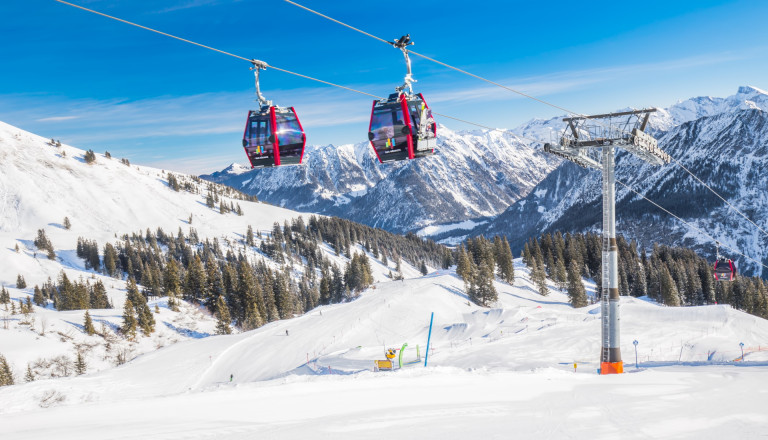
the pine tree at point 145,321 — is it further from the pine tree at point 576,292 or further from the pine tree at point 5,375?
the pine tree at point 576,292

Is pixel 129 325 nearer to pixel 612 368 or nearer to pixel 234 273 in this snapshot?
pixel 234 273

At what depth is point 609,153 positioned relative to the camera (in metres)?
27.7

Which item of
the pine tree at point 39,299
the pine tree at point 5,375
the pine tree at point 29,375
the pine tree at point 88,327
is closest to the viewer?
the pine tree at point 5,375

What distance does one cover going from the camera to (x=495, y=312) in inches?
2450

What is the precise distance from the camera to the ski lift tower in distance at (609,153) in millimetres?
26984

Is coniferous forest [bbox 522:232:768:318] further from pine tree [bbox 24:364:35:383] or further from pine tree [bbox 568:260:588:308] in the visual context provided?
pine tree [bbox 24:364:35:383]

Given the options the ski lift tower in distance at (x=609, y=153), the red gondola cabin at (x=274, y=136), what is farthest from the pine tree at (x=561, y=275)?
the red gondola cabin at (x=274, y=136)

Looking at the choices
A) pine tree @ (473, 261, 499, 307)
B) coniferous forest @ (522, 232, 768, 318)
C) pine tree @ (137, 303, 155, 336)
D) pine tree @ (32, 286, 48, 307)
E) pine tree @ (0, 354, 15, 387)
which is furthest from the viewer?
pine tree @ (32, 286, 48, 307)

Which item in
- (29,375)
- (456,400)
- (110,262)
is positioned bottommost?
(29,375)

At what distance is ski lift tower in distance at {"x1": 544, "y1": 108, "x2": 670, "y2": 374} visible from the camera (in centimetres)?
2698

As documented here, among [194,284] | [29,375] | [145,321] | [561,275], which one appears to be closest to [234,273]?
[194,284]

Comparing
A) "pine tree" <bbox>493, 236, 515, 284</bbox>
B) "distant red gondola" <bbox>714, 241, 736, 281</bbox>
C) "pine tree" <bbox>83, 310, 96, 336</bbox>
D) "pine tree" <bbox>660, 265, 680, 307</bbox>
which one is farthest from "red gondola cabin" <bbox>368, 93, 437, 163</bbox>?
"pine tree" <bbox>493, 236, 515, 284</bbox>

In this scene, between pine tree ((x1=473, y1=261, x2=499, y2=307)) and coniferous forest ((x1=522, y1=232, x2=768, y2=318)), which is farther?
coniferous forest ((x1=522, y1=232, x2=768, y2=318))

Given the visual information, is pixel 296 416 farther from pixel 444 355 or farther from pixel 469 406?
pixel 444 355
